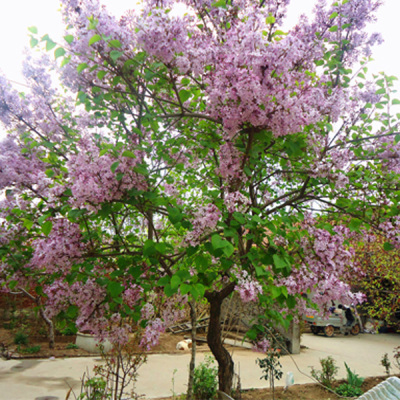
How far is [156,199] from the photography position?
2.32m

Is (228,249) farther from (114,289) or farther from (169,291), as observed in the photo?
(114,289)

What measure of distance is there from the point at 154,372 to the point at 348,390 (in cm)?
381

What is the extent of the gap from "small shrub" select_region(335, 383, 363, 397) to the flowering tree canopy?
3273 millimetres

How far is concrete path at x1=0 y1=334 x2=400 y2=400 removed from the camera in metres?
5.67

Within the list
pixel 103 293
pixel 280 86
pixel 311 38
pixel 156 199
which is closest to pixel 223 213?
pixel 156 199

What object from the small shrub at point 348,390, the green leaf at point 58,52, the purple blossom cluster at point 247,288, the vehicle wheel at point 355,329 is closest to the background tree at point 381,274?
the small shrub at point 348,390

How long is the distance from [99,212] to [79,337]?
8178 mm

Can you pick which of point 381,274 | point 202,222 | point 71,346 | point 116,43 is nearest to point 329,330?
point 381,274

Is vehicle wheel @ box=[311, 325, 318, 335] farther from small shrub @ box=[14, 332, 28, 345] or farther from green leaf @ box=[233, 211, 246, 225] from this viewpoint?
green leaf @ box=[233, 211, 246, 225]

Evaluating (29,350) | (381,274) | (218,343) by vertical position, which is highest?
(381,274)

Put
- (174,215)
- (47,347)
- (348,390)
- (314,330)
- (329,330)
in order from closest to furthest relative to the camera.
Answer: (174,215) → (348,390) → (47,347) → (329,330) → (314,330)

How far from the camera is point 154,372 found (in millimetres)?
7105

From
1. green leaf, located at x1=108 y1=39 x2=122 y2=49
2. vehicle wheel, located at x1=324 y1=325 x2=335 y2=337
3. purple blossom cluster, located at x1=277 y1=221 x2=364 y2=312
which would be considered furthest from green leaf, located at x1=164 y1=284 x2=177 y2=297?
vehicle wheel, located at x1=324 y1=325 x2=335 y2=337

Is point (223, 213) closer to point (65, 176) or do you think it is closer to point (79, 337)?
point (65, 176)
